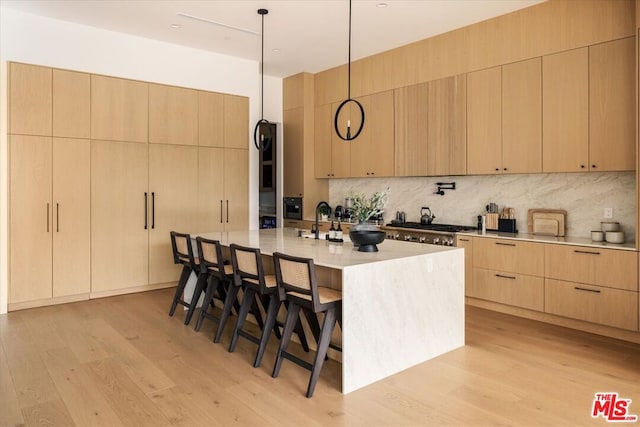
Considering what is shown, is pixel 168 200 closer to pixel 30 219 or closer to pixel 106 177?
pixel 106 177

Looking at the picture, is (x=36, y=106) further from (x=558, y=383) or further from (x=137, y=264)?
(x=558, y=383)

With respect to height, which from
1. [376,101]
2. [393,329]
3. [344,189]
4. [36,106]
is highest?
[376,101]

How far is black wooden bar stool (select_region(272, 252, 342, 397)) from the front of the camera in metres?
2.85

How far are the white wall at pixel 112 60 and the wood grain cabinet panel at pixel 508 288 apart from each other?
3.40 metres

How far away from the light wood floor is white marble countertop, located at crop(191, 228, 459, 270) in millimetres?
805

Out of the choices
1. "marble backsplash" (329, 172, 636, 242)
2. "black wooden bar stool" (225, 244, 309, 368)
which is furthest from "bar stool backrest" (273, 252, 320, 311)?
"marble backsplash" (329, 172, 636, 242)

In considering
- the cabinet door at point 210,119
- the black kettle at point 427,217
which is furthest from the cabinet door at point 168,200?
the black kettle at point 427,217

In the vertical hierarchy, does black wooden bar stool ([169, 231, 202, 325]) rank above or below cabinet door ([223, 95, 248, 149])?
below

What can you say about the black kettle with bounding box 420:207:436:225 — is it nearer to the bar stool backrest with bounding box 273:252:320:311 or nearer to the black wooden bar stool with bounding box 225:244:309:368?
the black wooden bar stool with bounding box 225:244:309:368

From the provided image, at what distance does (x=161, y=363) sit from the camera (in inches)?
134

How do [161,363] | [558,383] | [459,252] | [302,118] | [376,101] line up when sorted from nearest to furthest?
[558,383]
[161,363]
[459,252]
[376,101]
[302,118]

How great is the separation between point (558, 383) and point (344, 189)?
4.64m

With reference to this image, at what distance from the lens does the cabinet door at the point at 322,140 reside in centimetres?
699

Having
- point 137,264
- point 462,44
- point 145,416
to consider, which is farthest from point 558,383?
point 137,264
